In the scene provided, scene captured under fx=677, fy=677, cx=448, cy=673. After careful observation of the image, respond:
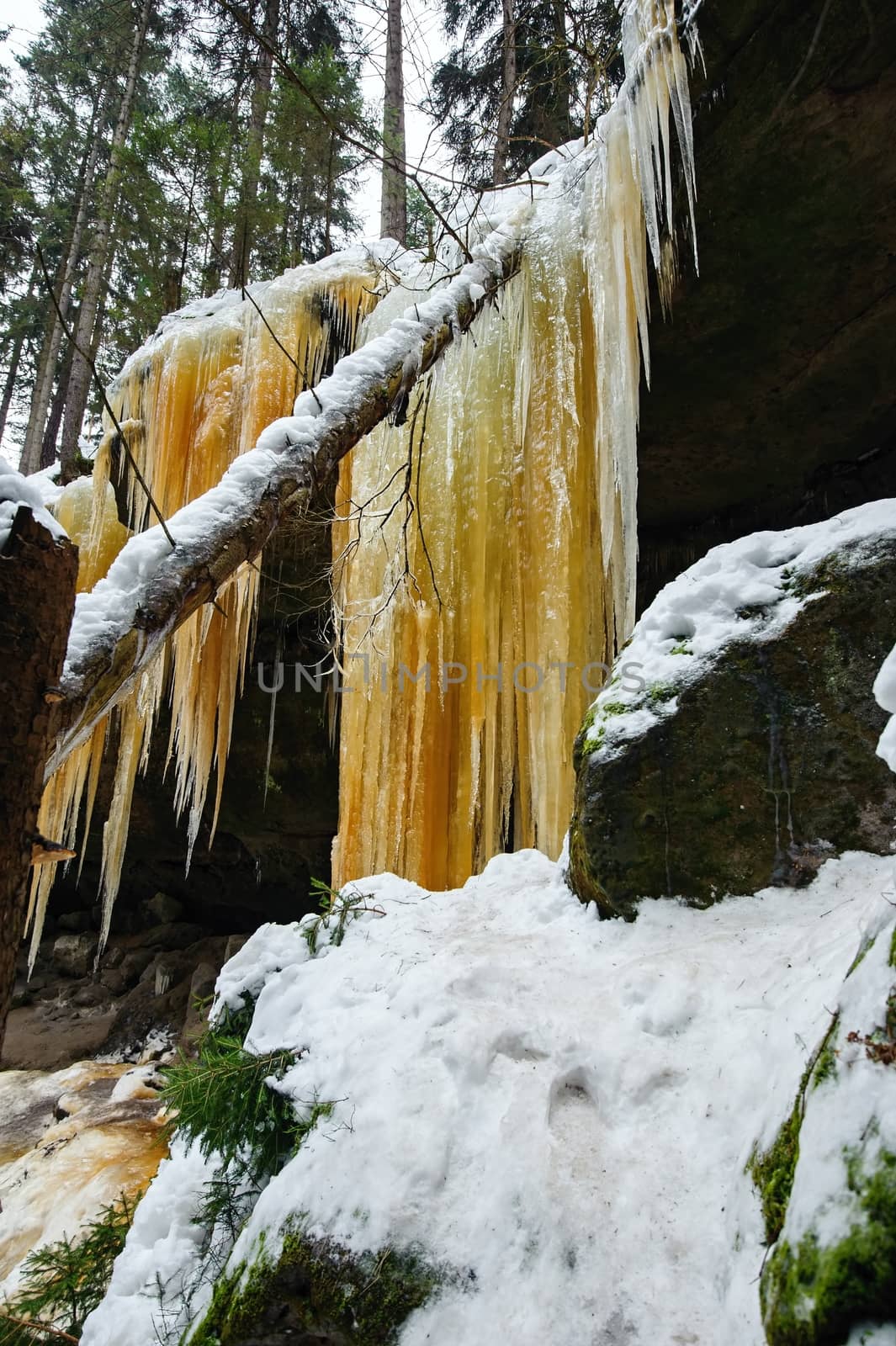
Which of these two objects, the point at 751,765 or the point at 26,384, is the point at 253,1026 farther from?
the point at 26,384

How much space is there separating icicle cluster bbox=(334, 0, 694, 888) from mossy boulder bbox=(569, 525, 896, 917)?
154cm

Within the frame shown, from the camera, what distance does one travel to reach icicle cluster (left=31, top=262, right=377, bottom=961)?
4832 mm

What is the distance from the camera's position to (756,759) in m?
1.96

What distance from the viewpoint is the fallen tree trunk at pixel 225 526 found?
1738mm

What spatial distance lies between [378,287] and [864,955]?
5.12 metres

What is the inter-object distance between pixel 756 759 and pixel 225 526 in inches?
69.0

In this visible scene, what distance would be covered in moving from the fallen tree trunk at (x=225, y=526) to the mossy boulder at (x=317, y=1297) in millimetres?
1151

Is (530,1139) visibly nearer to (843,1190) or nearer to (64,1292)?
(843,1190)

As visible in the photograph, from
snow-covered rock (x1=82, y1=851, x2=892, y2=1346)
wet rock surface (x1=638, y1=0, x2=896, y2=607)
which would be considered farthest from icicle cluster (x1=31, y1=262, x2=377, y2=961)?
snow-covered rock (x1=82, y1=851, x2=892, y2=1346)

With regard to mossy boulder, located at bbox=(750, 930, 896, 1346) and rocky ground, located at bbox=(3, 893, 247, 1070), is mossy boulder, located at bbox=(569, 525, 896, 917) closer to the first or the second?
mossy boulder, located at bbox=(750, 930, 896, 1346)

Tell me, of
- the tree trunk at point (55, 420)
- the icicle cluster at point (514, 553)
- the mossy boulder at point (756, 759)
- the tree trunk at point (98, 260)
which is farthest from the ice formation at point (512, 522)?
the tree trunk at point (55, 420)

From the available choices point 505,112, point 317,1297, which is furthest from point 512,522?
point 505,112

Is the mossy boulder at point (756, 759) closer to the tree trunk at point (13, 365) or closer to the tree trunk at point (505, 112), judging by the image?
the tree trunk at point (505, 112)

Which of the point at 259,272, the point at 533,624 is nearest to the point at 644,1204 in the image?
the point at 533,624
